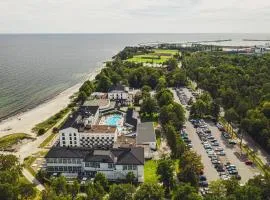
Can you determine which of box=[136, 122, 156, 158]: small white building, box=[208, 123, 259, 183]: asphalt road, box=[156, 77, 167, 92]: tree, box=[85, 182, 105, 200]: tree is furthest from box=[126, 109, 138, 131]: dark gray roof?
box=[85, 182, 105, 200]: tree

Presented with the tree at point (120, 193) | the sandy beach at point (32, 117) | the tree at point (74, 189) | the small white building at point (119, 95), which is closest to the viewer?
the tree at point (120, 193)

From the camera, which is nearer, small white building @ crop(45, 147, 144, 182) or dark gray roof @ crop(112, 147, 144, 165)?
dark gray roof @ crop(112, 147, 144, 165)

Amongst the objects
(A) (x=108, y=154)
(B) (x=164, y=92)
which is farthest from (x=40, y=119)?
(A) (x=108, y=154)

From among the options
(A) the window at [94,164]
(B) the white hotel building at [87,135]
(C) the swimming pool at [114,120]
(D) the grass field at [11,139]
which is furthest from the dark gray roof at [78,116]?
(A) the window at [94,164]

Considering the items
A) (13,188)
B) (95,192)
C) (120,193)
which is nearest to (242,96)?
(120,193)

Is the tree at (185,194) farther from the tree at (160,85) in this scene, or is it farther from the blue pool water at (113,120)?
the tree at (160,85)

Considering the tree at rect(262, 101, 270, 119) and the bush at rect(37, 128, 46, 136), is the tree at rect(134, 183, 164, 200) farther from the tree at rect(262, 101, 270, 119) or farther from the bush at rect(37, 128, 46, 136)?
the tree at rect(262, 101, 270, 119)

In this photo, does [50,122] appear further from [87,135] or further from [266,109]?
[266,109]
